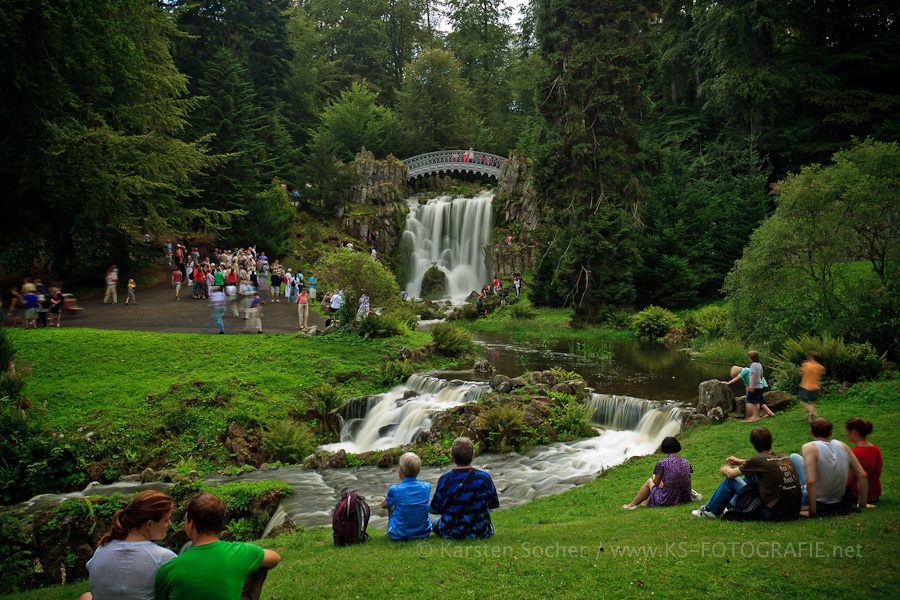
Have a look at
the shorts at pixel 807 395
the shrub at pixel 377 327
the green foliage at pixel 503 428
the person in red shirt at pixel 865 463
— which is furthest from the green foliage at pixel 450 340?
the person in red shirt at pixel 865 463

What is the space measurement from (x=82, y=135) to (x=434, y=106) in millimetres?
34169

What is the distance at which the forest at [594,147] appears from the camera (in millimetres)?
14844

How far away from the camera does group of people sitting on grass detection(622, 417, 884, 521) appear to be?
5402 millimetres

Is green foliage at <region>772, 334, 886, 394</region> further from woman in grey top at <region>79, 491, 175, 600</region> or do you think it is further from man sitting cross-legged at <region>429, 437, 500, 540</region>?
woman in grey top at <region>79, 491, 175, 600</region>

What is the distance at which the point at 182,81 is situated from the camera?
30.0 metres

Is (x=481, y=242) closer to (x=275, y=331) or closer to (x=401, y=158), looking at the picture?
(x=401, y=158)

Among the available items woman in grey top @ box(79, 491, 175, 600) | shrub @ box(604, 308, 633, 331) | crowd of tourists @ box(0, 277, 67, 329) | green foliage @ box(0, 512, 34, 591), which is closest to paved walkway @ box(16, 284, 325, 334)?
crowd of tourists @ box(0, 277, 67, 329)

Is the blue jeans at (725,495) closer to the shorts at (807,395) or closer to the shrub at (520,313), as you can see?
the shorts at (807,395)

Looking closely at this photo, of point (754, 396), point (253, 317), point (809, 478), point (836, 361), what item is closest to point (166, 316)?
point (253, 317)

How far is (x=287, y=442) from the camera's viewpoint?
40.7ft

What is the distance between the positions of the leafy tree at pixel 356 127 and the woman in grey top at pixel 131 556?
156 feet

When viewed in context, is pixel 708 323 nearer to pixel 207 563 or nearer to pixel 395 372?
pixel 395 372

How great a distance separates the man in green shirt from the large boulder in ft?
36.1

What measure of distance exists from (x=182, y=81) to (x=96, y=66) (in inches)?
244
